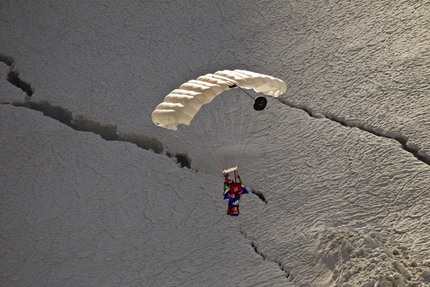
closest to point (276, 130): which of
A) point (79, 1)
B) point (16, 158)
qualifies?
point (16, 158)

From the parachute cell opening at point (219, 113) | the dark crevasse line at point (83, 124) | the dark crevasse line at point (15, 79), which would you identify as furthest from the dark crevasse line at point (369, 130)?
the dark crevasse line at point (15, 79)

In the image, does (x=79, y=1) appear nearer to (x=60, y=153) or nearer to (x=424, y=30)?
(x=60, y=153)

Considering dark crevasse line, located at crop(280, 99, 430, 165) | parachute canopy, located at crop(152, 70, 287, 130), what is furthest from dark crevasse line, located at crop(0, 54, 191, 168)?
parachute canopy, located at crop(152, 70, 287, 130)

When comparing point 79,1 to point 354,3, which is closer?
point 354,3

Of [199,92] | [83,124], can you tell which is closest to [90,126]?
[83,124]

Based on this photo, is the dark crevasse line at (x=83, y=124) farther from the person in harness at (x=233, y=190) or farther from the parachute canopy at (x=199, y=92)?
the parachute canopy at (x=199, y=92)

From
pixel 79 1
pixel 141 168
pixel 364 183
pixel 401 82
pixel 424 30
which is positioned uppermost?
pixel 79 1

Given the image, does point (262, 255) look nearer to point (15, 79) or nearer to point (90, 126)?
point (90, 126)

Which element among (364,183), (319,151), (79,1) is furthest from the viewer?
(79,1)
